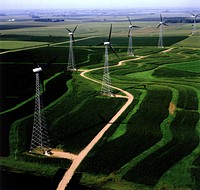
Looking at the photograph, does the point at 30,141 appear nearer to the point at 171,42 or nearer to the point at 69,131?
the point at 69,131

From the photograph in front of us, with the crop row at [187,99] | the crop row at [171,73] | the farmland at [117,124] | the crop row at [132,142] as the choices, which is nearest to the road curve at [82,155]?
the farmland at [117,124]

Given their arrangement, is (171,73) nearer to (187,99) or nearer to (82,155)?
(187,99)

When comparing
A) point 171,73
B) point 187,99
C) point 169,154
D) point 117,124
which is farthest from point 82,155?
point 171,73

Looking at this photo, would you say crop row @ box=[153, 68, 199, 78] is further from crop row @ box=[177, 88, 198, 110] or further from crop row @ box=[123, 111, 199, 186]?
crop row @ box=[123, 111, 199, 186]

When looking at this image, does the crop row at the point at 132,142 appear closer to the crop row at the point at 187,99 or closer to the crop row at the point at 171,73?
the crop row at the point at 187,99

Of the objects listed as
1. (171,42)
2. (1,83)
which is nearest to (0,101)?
(1,83)

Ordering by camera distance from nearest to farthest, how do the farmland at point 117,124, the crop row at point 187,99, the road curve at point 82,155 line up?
the road curve at point 82,155
the farmland at point 117,124
the crop row at point 187,99
